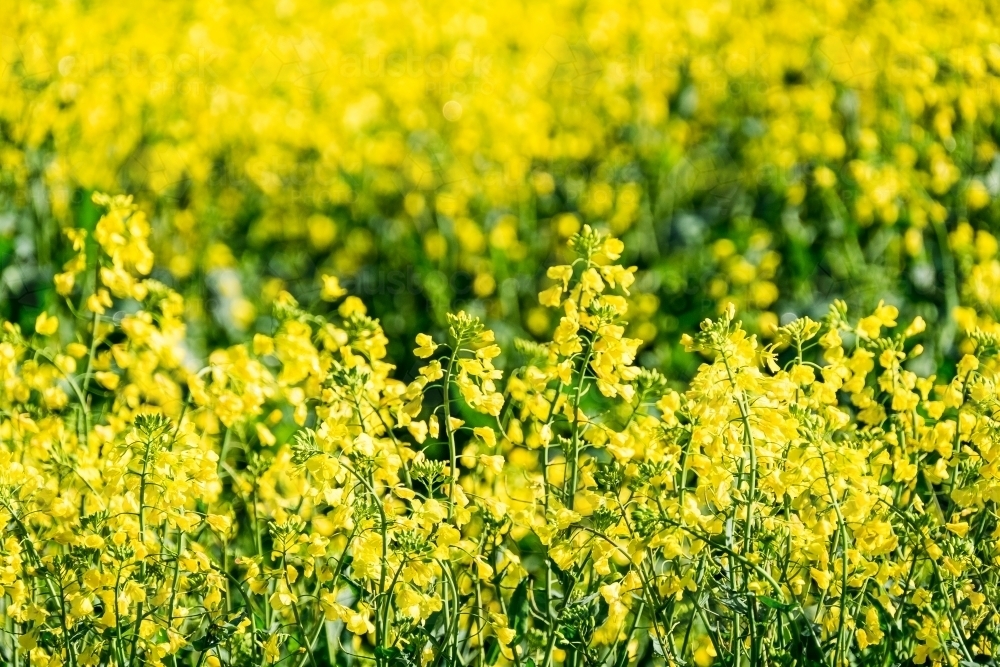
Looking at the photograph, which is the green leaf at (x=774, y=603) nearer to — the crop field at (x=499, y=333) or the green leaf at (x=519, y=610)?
the crop field at (x=499, y=333)

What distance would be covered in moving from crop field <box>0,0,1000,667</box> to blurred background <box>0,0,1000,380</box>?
22 mm

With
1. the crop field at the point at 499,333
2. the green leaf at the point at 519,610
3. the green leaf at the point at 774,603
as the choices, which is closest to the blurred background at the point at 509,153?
the crop field at the point at 499,333

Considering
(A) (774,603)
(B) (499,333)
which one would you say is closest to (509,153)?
(B) (499,333)

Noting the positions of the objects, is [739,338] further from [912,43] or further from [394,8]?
[394,8]

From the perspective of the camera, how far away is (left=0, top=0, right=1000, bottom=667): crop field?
6.33 feet

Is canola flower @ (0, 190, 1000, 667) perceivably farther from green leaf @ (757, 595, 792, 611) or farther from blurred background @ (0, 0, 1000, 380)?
blurred background @ (0, 0, 1000, 380)

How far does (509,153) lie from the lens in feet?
15.7

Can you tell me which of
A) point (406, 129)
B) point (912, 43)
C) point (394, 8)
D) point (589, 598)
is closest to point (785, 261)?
point (912, 43)

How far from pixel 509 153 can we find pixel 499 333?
1013 millimetres

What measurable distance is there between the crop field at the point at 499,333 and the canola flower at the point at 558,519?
0.01 m

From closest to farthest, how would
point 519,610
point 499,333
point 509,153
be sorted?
1. point 519,610
2. point 499,333
3. point 509,153

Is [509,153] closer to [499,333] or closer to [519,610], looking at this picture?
[499,333]

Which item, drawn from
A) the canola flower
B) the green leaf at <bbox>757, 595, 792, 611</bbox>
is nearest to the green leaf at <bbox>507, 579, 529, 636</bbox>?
the canola flower

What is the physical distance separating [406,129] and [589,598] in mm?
3564
